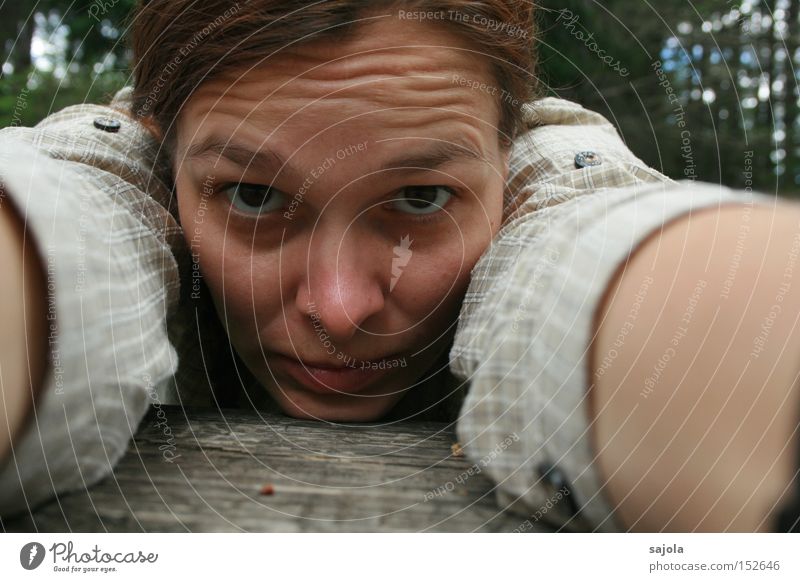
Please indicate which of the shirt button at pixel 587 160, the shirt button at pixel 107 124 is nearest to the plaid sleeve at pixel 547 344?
the shirt button at pixel 587 160

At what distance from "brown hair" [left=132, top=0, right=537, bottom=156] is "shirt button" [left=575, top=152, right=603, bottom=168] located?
0.17 feet

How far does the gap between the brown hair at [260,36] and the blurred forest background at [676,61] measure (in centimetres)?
3

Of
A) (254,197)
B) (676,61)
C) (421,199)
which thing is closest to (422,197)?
(421,199)

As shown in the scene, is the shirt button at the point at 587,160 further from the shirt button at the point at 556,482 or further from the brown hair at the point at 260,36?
the shirt button at the point at 556,482

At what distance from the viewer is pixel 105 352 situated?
30 centimetres

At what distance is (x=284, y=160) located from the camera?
0.36 m

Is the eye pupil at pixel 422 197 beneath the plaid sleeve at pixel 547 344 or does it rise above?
above

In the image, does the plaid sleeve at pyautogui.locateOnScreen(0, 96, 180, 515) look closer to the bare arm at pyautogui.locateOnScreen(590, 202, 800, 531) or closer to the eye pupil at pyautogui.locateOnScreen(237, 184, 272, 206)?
the eye pupil at pyautogui.locateOnScreen(237, 184, 272, 206)

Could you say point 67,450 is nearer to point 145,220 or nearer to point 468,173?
point 145,220

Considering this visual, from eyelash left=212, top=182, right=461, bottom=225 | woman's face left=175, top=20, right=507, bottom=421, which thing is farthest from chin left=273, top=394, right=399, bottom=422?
eyelash left=212, top=182, right=461, bottom=225

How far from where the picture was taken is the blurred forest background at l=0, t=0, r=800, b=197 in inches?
15.7

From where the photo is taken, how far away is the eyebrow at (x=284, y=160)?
364 mm

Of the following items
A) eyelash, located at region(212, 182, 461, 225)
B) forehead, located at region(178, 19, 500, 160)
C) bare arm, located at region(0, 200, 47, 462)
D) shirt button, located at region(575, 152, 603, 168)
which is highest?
forehead, located at region(178, 19, 500, 160)

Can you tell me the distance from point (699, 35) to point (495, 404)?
0.30 meters
